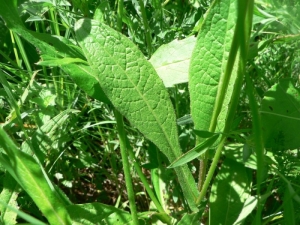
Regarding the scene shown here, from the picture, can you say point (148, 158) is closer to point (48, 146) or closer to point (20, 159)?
point (48, 146)

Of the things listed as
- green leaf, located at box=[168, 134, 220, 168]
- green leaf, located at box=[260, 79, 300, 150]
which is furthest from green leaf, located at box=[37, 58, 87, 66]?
green leaf, located at box=[260, 79, 300, 150]

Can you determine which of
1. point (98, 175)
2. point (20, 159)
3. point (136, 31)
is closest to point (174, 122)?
point (20, 159)

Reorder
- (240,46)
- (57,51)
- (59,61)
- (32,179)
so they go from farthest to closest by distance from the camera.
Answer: (57,51), (59,61), (32,179), (240,46)

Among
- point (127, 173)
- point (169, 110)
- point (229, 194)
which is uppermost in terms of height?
point (169, 110)

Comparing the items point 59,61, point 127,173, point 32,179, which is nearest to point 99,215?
point 127,173

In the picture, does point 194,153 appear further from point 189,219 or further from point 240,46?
point 240,46

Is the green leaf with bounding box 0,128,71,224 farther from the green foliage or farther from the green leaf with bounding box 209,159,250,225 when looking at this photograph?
the green leaf with bounding box 209,159,250,225

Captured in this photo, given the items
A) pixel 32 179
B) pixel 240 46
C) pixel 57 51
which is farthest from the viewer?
pixel 57 51
